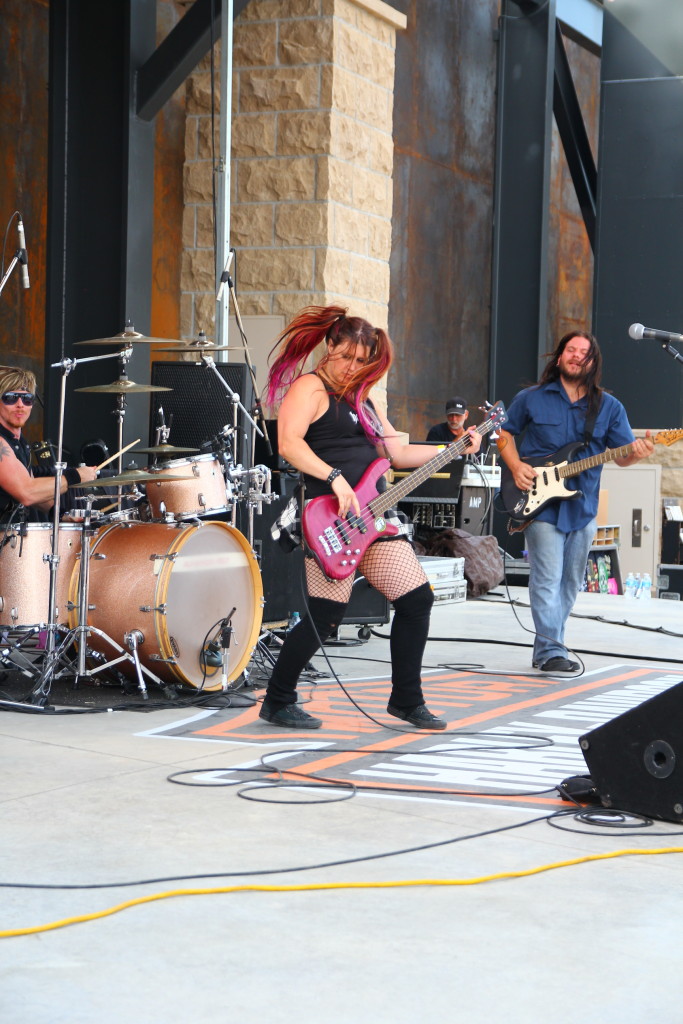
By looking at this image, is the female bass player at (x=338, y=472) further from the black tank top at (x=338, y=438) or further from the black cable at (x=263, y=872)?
the black cable at (x=263, y=872)

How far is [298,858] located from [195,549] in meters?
2.92

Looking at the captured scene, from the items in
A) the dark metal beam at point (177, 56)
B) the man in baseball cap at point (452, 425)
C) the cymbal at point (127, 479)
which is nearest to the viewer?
the cymbal at point (127, 479)

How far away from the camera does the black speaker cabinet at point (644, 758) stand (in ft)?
13.3

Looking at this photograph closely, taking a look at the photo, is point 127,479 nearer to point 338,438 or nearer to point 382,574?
point 338,438

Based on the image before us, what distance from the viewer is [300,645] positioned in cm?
566

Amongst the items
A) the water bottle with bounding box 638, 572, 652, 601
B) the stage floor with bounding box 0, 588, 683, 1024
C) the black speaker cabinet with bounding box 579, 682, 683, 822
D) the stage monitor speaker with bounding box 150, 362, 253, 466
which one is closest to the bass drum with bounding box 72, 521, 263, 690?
the stage floor with bounding box 0, 588, 683, 1024

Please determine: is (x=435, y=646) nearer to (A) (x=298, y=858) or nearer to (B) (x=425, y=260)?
(A) (x=298, y=858)

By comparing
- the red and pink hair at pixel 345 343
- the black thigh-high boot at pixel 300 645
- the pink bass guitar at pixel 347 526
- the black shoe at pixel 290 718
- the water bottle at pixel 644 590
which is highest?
the red and pink hair at pixel 345 343

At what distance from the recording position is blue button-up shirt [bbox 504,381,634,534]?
26.0ft

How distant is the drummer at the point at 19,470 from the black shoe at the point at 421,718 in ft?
6.63

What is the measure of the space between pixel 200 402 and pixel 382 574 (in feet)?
8.36

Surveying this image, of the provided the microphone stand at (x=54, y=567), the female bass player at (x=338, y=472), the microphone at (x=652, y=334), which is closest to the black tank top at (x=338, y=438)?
the female bass player at (x=338, y=472)

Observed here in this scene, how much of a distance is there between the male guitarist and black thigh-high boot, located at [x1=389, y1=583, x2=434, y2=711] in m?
2.17

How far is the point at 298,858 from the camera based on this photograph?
12.5 ft
